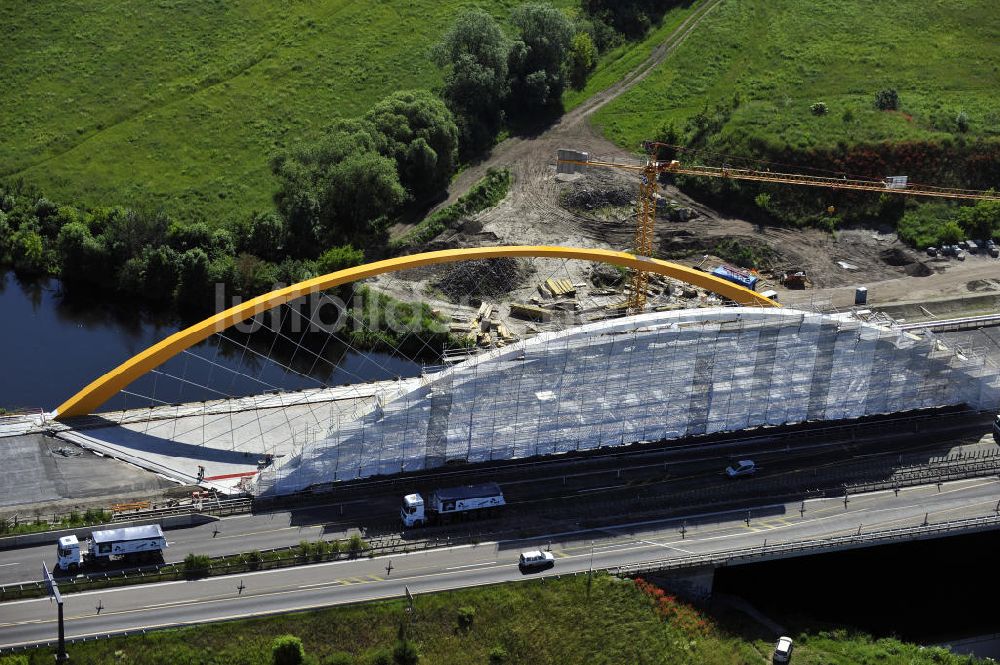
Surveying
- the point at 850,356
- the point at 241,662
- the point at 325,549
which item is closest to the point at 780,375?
the point at 850,356

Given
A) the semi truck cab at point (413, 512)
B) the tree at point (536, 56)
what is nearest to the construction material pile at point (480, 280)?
the tree at point (536, 56)

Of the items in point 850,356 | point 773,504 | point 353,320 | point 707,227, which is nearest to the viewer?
point 773,504

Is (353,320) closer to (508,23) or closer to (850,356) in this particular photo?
Result: (850,356)

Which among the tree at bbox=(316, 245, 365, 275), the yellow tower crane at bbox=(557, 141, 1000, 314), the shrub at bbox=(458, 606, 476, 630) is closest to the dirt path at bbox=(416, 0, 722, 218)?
the yellow tower crane at bbox=(557, 141, 1000, 314)

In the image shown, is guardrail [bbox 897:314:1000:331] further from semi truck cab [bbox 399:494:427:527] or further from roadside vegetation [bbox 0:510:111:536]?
roadside vegetation [bbox 0:510:111:536]

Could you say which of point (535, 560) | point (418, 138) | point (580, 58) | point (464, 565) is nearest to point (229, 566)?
point (464, 565)

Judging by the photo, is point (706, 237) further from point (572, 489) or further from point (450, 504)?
point (450, 504)
